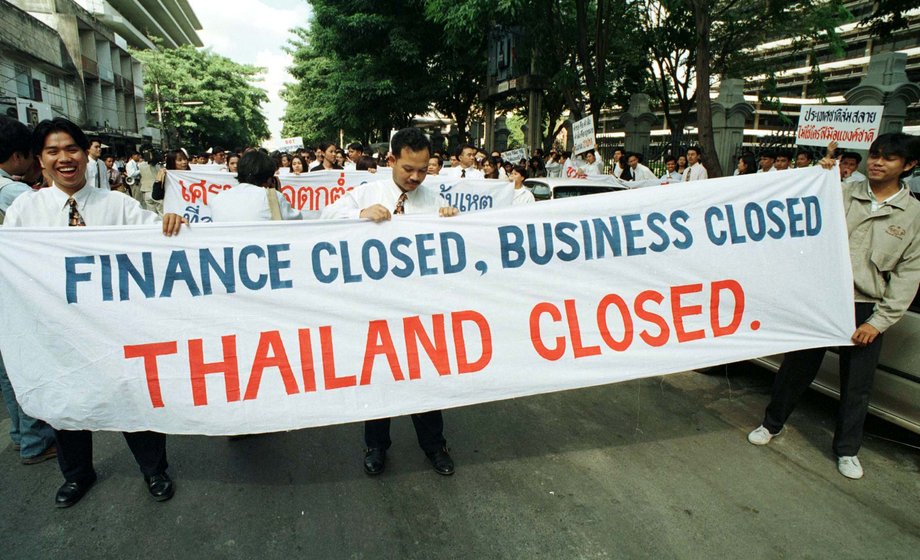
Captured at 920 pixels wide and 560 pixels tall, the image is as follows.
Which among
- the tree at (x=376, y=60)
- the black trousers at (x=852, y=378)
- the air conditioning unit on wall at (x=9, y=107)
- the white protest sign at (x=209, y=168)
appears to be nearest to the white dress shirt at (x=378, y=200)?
the black trousers at (x=852, y=378)

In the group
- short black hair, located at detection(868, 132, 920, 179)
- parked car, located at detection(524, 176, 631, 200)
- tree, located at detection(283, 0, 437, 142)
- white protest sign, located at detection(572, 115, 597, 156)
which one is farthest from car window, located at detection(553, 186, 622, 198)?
tree, located at detection(283, 0, 437, 142)

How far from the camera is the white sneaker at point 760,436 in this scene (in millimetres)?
3568

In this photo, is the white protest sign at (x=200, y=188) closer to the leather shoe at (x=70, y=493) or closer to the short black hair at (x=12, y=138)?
the short black hair at (x=12, y=138)

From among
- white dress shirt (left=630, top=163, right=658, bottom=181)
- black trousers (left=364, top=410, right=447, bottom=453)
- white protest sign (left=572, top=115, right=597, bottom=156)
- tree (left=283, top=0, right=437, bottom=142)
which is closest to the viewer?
black trousers (left=364, top=410, right=447, bottom=453)

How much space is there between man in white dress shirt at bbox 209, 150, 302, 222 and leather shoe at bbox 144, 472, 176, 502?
1.53 meters

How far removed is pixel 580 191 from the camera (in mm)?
8242

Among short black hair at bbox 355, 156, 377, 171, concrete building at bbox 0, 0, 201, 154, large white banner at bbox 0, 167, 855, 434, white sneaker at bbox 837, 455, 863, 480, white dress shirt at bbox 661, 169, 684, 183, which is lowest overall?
white sneaker at bbox 837, 455, 863, 480

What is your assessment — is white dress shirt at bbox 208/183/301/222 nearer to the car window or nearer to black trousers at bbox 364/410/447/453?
black trousers at bbox 364/410/447/453

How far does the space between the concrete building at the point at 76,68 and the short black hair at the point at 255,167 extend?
2059 centimetres

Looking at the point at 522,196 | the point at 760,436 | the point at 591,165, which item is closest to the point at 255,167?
the point at 760,436

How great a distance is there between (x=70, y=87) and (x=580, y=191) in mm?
34494

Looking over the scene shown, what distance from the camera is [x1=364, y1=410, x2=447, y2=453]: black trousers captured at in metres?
3.15

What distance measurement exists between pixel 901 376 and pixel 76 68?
40222 millimetres

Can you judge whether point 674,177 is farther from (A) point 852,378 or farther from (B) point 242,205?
(B) point 242,205
